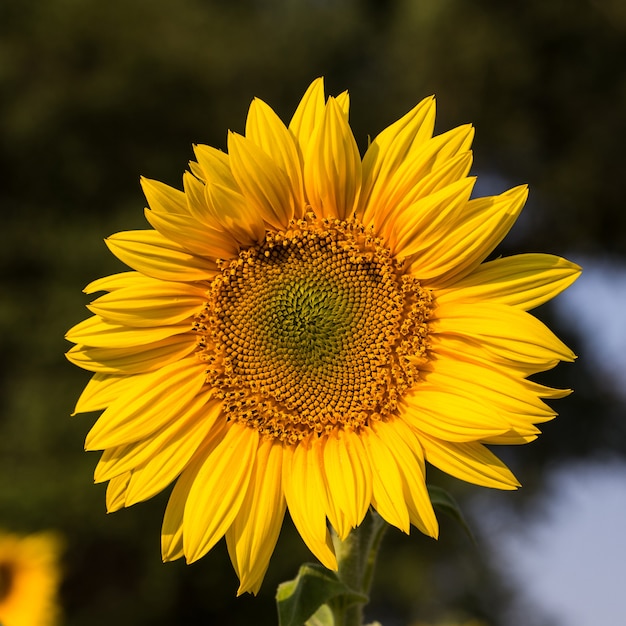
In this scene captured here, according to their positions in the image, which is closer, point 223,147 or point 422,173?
point 422,173

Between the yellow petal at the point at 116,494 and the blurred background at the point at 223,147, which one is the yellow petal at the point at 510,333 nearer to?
the yellow petal at the point at 116,494

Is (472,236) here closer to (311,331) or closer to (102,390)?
(311,331)

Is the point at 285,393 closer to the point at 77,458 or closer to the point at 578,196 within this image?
the point at 77,458

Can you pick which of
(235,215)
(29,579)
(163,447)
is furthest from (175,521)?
(29,579)

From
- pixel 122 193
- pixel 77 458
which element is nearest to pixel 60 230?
pixel 122 193

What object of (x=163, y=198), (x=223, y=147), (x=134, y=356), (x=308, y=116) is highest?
(x=223, y=147)

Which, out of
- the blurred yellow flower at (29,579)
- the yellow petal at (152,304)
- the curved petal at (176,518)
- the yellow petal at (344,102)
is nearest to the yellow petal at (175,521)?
the curved petal at (176,518)

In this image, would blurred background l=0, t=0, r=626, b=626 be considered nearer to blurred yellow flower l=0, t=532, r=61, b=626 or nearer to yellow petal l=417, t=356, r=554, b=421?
blurred yellow flower l=0, t=532, r=61, b=626
